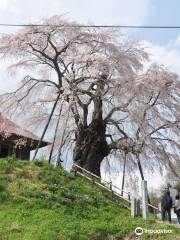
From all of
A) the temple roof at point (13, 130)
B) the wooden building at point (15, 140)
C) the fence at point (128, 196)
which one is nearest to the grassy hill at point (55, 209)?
the fence at point (128, 196)

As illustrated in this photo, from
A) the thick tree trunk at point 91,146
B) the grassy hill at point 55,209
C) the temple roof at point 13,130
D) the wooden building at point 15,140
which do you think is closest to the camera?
the grassy hill at point 55,209

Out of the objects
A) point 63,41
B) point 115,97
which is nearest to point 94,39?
point 63,41

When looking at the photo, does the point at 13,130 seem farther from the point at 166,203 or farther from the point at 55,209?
the point at 55,209

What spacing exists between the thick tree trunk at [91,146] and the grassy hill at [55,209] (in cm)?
414

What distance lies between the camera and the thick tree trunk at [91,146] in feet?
93.8

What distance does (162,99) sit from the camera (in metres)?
30.5

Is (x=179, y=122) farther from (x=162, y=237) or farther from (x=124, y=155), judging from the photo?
(x=162, y=237)

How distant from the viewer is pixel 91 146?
2872cm

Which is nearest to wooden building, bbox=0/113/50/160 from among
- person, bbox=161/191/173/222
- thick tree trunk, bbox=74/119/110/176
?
thick tree trunk, bbox=74/119/110/176

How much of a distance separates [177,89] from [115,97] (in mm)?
4201

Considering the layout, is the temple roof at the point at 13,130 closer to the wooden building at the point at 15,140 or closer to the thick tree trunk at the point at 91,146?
the wooden building at the point at 15,140

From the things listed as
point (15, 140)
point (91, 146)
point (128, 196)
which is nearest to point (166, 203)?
point (128, 196)

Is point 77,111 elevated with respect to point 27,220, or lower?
elevated

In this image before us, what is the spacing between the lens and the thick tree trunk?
28.6 m
